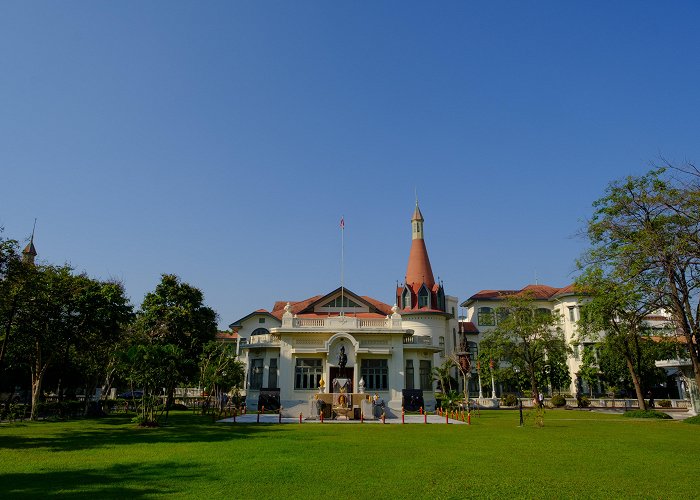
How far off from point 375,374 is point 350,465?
24.2 metres

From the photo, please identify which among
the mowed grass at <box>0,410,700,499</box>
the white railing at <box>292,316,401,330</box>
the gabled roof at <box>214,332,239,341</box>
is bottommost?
the mowed grass at <box>0,410,700,499</box>

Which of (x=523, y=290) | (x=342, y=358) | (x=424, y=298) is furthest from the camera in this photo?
(x=523, y=290)

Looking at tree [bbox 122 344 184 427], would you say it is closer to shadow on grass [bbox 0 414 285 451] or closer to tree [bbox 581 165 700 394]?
shadow on grass [bbox 0 414 285 451]

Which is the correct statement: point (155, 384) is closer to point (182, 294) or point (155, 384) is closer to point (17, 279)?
point (17, 279)

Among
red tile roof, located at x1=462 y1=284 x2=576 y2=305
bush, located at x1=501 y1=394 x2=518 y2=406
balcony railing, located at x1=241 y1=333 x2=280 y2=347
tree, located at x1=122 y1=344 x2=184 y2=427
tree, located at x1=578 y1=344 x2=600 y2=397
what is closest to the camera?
tree, located at x1=122 y1=344 x2=184 y2=427

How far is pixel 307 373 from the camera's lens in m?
36.4

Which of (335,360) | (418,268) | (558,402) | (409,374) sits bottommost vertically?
(558,402)

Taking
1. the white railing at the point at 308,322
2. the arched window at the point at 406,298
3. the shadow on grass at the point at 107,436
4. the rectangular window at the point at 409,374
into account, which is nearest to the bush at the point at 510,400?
the arched window at the point at 406,298

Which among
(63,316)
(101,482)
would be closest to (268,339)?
(63,316)

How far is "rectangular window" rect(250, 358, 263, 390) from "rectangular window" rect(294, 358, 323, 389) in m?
3.25

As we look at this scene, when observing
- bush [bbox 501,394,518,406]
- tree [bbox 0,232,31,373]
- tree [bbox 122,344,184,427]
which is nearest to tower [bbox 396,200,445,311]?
bush [bbox 501,394,518,406]

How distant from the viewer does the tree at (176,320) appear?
3562cm

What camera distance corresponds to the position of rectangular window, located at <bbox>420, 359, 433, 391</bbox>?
123 ft

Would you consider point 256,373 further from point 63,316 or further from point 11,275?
point 11,275
